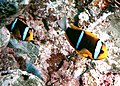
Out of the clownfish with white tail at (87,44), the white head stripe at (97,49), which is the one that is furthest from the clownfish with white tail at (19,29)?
the white head stripe at (97,49)

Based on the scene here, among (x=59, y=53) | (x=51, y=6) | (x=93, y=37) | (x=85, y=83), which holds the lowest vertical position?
(x=85, y=83)

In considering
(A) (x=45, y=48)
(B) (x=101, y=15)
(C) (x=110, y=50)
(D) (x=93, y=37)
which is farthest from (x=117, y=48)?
(D) (x=93, y=37)

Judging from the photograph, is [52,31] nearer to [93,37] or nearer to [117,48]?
[117,48]

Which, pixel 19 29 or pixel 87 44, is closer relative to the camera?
pixel 87 44

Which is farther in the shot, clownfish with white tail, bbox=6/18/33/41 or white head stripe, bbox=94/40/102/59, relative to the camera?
clownfish with white tail, bbox=6/18/33/41

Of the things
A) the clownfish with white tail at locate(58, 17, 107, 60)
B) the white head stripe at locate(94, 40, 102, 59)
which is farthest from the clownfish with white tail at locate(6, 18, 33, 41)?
the white head stripe at locate(94, 40, 102, 59)

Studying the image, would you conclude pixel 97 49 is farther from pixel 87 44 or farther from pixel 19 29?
pixel 19 29

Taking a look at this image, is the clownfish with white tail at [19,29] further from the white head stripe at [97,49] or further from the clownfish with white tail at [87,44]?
the white head stripe at [97,49]

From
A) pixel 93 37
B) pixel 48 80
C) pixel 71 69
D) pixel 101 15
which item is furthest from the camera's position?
pixel 101 15

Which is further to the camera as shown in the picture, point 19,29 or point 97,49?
point 19,29

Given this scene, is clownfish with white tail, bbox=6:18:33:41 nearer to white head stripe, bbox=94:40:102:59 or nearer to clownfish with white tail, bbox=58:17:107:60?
clownfish with white tail, bbox=58:17:107:60

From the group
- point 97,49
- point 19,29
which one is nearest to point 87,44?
point 97,49
